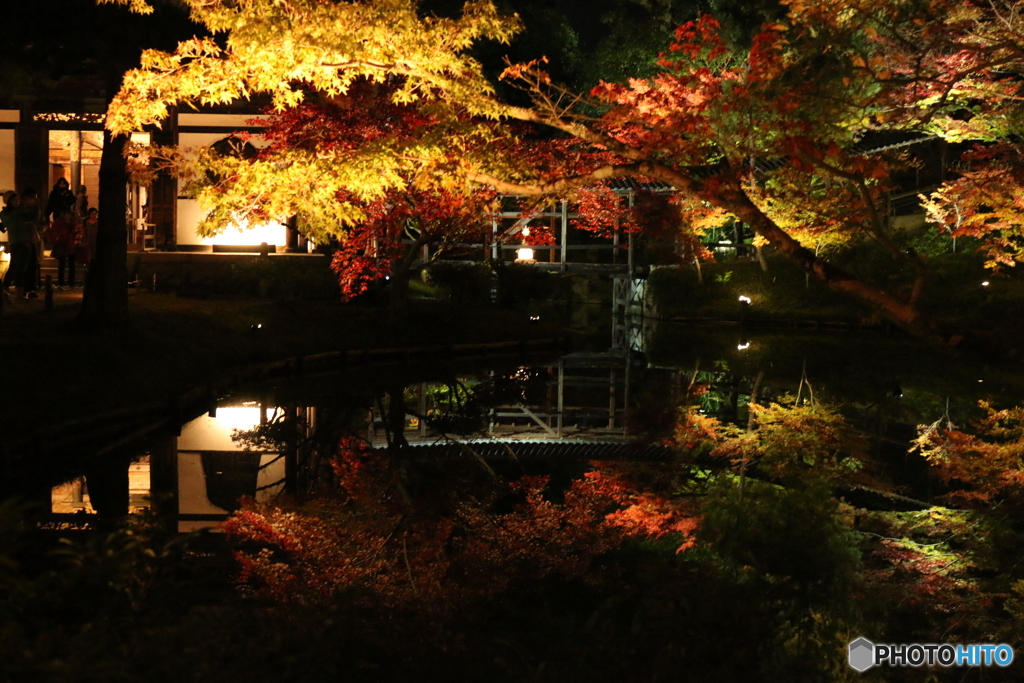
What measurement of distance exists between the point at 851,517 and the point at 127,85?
22.1ft

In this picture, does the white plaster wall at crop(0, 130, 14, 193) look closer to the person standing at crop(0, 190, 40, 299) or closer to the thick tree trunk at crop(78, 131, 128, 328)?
the person standing at crop(0, 190, 40, 299)

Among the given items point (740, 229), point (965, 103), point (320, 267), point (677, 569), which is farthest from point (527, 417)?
point (740, 229)

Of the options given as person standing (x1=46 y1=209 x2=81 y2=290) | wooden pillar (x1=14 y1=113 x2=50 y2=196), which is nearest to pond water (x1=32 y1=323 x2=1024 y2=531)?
person standing (x1=46 y1=209 x2=81 y2=290)

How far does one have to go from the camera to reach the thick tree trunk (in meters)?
10.9

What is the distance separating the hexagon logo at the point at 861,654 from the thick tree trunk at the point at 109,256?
9.18m

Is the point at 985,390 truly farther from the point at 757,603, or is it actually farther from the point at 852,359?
the point at 757,603

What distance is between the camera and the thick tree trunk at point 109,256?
1088cm

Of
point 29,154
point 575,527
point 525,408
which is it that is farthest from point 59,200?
point 575,527

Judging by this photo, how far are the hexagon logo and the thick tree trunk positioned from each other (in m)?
9.18

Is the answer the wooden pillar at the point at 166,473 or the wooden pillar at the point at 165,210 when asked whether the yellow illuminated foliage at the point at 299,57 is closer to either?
the wooden pillar at the point at 166,473

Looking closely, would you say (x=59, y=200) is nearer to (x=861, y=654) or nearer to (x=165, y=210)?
(x=165, y=210)

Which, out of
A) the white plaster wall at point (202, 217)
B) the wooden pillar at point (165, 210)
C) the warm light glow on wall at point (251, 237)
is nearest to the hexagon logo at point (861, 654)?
the white plaster wall at point (202, 217)

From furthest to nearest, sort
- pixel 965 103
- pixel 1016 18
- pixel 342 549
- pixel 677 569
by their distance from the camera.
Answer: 1. pixel 965 103
2. pixel 1016 18
3. pixel 342 549
4. pixel 677 569

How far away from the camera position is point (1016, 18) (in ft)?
27.2
